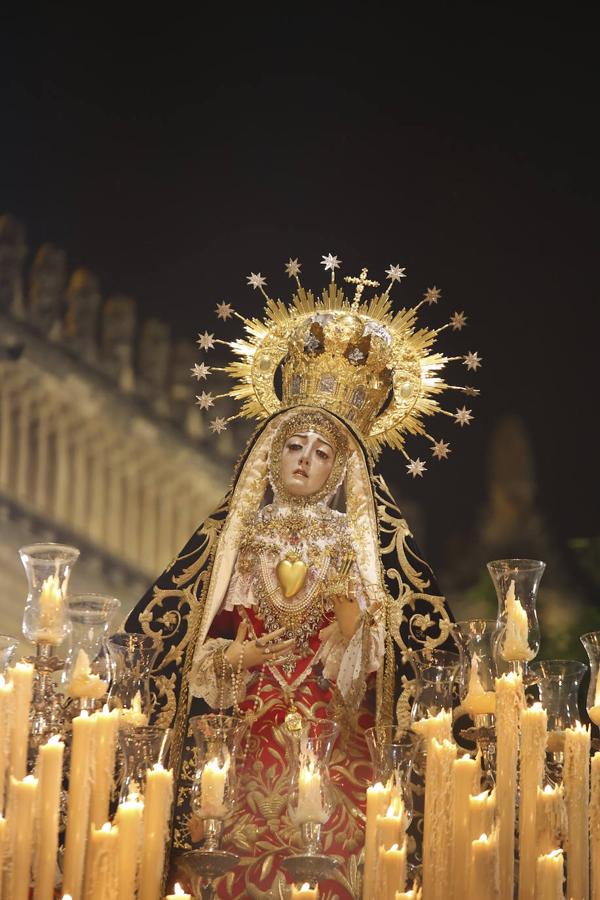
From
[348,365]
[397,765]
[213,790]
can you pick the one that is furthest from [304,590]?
[213,790]

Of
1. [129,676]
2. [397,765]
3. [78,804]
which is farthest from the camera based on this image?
[129,676]

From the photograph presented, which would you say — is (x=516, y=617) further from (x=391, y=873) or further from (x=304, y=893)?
(x=304, y=893)

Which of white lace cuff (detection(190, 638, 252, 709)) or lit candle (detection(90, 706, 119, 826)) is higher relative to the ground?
white lace cuff (detection(190, 638, 252, 709))

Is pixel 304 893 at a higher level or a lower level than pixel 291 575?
lower

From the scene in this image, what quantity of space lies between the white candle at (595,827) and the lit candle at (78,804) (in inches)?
41.9

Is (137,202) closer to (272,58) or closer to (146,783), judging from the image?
(272,58)

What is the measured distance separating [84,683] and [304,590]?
1501 millimetres

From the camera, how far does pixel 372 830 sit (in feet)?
10.3

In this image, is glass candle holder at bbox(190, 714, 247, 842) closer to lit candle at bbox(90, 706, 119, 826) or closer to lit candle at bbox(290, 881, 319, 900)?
lit candle at bbox(90, 706, 119, 826)

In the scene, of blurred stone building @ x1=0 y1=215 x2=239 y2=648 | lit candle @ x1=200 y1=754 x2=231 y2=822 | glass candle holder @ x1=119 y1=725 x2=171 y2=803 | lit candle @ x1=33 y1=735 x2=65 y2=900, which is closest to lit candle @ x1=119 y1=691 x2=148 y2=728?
glass candle holder @ x1=119 y1=725 x2=171 y2=803

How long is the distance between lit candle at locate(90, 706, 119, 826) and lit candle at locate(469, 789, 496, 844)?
81 centimetres

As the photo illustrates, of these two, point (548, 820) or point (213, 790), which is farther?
point (213, 790)

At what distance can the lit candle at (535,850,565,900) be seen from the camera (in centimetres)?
294

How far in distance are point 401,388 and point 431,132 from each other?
1691 mm
